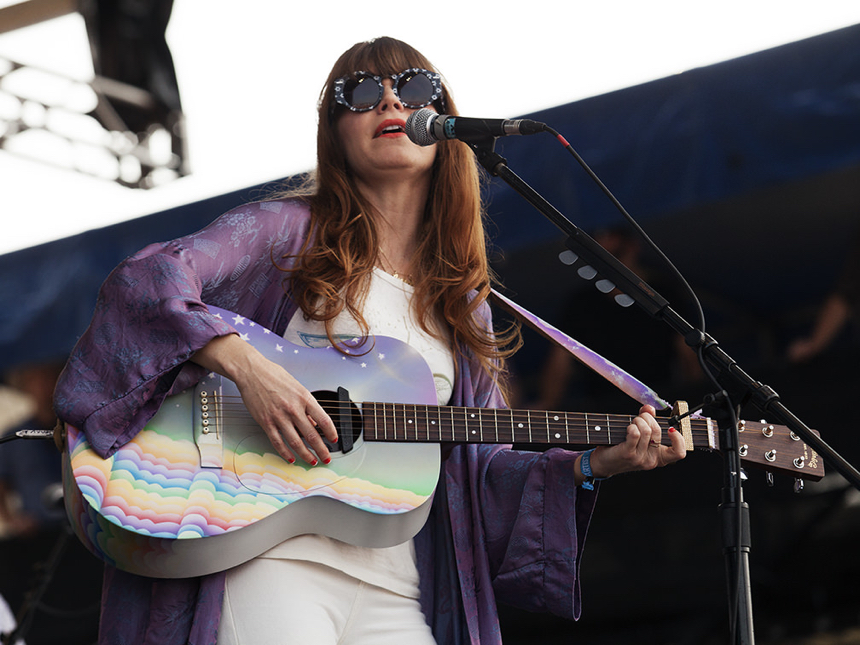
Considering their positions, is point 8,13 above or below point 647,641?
above

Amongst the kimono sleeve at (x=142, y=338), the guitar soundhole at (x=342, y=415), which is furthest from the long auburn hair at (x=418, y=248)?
the kimono sleeve at (x=142, y=338)

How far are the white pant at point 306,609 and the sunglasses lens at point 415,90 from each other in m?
1.19

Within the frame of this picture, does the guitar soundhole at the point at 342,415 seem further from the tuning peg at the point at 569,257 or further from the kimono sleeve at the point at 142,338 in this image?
the tuning peg at the point at 569,257

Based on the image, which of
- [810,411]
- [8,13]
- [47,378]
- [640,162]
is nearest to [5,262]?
[47,378]

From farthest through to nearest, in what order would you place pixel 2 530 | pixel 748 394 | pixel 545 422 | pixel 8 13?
1. pixel 8 13
2. pixel 2 530
3. pixel 545 422
4. pixel 748 394

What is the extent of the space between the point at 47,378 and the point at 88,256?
185 centimetres

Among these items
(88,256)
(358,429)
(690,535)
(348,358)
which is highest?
(88,256)

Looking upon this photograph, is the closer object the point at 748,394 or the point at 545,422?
the point at 748,394

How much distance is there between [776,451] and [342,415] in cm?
108

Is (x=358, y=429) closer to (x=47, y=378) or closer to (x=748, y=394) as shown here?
(x=748, y=394)

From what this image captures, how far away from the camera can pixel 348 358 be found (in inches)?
88.9

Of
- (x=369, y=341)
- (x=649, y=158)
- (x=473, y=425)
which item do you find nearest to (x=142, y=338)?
(x=369, y=341)

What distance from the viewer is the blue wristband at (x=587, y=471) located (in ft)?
7.54

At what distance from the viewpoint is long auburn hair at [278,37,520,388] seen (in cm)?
234
